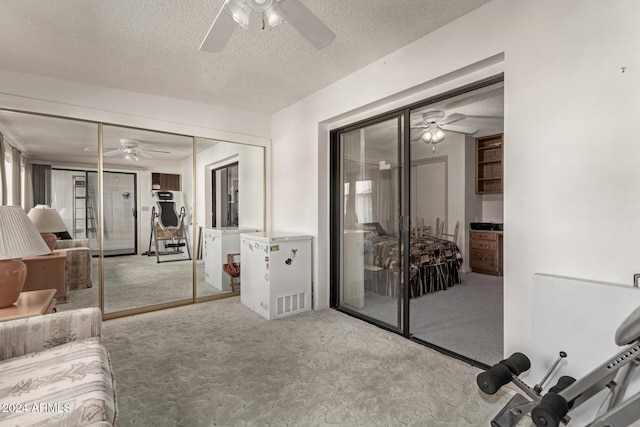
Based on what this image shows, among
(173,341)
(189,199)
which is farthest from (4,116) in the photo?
(173,341)

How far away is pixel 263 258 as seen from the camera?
11.3 ft

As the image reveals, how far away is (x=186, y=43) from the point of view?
2.54 m

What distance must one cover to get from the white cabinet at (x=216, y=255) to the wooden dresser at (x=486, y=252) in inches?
167

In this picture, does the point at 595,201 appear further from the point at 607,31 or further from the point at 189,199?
the point at 189,199

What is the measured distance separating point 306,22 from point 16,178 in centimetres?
334

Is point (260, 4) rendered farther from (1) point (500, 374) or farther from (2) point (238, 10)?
(1) point (500, 374)

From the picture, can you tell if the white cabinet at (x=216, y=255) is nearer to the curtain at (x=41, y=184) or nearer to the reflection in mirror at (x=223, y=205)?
the reflection in mirror at (x=223, y=205)

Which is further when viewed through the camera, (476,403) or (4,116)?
(4,116)

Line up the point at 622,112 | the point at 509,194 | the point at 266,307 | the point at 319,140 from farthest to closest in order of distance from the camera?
the point at 319,140, the point at 266,307, the point at 509,194, the point at 622,112

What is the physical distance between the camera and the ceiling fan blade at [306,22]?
5.21 feet

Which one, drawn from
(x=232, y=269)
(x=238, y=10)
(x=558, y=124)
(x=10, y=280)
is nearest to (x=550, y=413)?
(x=558, y=124)

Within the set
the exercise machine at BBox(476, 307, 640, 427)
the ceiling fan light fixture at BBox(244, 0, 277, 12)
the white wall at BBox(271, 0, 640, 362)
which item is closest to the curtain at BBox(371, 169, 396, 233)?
the white wall at BBox(271, 0, 640, 362)

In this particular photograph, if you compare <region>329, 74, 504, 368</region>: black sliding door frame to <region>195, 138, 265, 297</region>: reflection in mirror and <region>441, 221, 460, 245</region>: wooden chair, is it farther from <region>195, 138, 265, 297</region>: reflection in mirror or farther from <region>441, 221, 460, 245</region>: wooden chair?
<region>441, 221, 460, 245</region>: wooden chair

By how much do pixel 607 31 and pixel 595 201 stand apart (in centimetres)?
89
